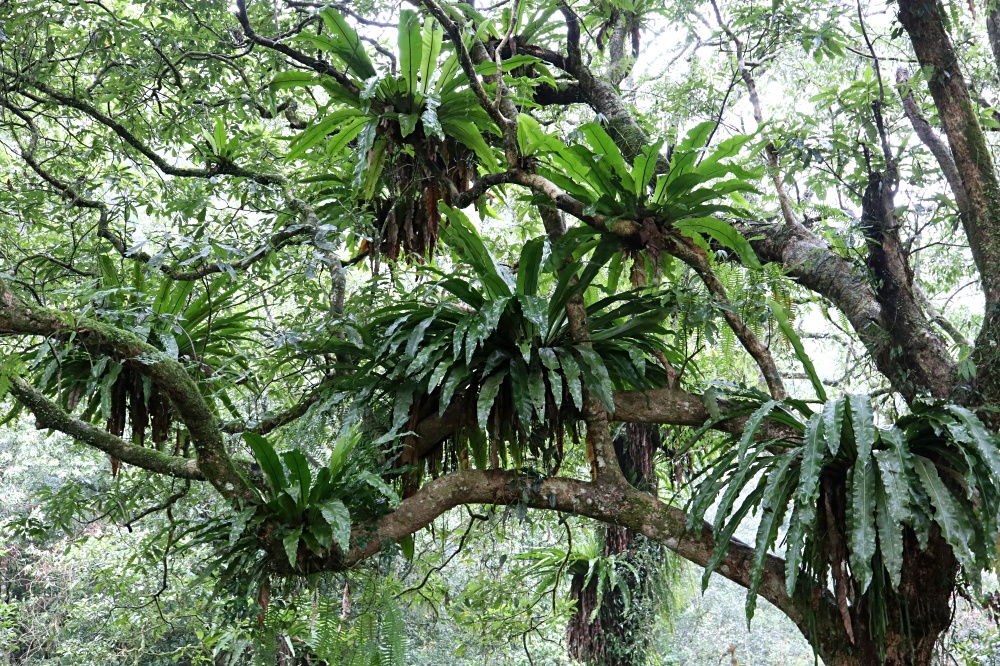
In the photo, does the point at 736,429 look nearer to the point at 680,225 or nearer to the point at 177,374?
the point at 680,225

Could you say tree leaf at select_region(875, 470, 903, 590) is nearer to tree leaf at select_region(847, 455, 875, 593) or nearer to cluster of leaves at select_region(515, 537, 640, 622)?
tree leaf at select_region(847, 455, 875, 593)

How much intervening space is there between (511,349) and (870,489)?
3.80 ft

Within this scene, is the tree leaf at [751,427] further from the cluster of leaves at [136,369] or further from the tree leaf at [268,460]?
the cluster of leaves at [136,369]

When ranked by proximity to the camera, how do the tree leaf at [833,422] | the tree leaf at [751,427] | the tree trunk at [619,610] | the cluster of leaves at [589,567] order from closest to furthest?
the tree leaf at [833,422] → the tree leaf at [751,427] → the cluster of leaves at [589,567] → the tree trunk at [619,610]

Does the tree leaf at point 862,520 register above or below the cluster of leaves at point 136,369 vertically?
below

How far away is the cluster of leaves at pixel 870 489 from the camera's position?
1.94m

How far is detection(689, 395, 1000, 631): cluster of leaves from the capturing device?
1936mm

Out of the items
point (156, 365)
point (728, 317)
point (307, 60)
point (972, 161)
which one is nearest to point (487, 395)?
point (728, 317)

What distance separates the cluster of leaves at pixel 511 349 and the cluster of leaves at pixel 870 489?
53 centimetres

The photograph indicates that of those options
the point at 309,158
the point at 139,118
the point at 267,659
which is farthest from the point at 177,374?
the point at 139,118

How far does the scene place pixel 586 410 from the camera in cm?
261

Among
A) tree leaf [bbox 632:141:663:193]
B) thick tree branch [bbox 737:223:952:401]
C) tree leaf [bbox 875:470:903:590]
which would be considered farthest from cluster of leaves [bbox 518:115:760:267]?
tree leaf [bbox 875:470:903:590]

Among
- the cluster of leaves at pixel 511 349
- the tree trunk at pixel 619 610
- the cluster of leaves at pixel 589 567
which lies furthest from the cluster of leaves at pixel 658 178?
the cluster of leaves at pixel 589 567

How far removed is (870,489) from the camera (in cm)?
200
